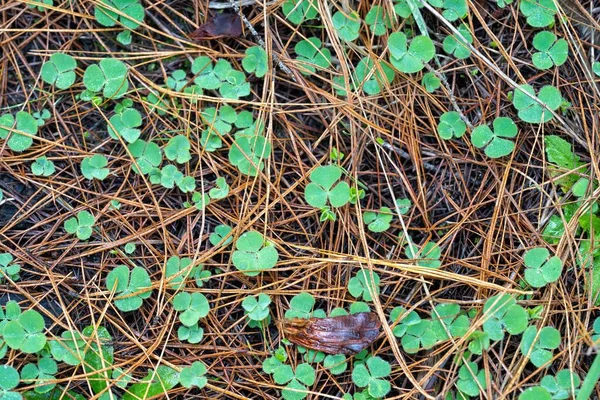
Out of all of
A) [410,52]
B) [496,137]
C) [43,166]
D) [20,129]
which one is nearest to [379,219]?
[496,137]

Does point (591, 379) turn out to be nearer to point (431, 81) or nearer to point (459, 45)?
point (431, 81)

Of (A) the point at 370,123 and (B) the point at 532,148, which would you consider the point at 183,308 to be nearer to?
(A) the point at 370,123

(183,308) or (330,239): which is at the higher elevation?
(330,239)

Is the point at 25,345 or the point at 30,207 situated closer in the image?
the point at 25,345

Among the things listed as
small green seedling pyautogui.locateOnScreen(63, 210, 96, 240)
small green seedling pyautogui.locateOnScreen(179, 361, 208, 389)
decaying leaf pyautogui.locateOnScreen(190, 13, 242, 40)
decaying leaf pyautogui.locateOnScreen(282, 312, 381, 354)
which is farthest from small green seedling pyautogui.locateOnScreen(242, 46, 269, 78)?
small green seedling pyautogui.locateOnScreen(179, 361, 208, 389)

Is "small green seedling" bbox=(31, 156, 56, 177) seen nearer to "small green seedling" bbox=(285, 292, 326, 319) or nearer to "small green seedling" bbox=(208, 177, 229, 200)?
"small green seedling" bbox=(208, 177, 229, 200)

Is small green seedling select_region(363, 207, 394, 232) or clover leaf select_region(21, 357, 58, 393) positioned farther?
small green seedling select_region(363, 207, 394, 232)

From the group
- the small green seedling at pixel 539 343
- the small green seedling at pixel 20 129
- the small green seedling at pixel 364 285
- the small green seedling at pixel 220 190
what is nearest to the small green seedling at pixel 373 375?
the small green seedling at pixel 364 285

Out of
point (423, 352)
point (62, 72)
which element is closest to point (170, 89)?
point (62, 72)
